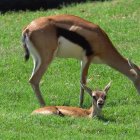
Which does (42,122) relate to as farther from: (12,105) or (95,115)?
(12,105)

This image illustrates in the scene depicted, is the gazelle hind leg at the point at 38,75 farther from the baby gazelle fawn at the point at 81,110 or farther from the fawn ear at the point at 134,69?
the fawn ear at the point at 134,69

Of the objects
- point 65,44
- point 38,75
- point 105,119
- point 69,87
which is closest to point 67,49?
point 65,44

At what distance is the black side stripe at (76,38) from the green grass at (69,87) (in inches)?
35.0

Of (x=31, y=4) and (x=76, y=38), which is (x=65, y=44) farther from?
(x=31, y=4)

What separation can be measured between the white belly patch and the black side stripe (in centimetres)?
5

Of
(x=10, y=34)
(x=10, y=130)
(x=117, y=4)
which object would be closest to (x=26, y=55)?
(x=10, y=130)

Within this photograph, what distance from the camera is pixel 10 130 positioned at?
9.55 metres

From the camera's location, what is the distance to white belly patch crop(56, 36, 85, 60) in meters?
12.1

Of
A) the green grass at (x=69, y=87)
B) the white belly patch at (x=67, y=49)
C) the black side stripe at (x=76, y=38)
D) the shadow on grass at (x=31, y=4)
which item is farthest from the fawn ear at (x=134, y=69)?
the shadow on grass at (x=31, y=4)

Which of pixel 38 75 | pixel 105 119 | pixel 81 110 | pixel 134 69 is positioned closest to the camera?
pixel 105 119

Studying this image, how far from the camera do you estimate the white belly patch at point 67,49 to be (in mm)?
→ 12125

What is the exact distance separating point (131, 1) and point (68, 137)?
12.2 m

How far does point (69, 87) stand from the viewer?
13.0 meters

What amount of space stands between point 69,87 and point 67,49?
3.58ft
